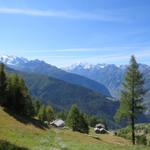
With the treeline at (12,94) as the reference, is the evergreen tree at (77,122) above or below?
below

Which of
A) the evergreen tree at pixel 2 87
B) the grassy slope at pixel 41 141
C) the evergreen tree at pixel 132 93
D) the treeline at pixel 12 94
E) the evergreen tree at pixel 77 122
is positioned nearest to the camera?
the grassy slope at pixel 41 141

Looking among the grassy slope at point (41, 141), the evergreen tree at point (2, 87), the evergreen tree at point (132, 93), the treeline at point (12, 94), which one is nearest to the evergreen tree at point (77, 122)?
the treeline at point (12, 94)

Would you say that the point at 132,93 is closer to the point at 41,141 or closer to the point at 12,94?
the point at 41,141

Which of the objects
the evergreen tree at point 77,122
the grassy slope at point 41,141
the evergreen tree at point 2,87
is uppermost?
the evergreen tree at point 2,87

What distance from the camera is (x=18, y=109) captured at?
3371 inches

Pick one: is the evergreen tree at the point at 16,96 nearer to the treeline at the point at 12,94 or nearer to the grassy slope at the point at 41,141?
the treeline at the point at 12,94

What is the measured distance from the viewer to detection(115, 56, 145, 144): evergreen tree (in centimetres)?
5588

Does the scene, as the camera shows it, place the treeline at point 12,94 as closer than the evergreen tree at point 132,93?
No

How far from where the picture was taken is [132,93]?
56312mm

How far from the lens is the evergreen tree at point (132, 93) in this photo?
5588cm

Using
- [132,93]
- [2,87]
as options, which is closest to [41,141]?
[132,93]

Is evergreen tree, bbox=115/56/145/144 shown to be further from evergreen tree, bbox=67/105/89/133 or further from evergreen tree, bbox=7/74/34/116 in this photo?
evergreen tree, bbox=67/105/89/133

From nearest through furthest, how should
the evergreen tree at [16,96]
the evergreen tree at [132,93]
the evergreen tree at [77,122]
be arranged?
the evergreen tree at [132,93] < the evergreen tree at [16,96] < the evergreen tree at [77,122]

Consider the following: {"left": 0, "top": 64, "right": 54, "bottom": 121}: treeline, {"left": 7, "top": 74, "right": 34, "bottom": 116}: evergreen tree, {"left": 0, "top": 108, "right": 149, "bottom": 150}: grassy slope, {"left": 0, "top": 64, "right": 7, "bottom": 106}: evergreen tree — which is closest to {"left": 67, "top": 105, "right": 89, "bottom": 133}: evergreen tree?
{"left": 7, "top": 74, "right": 34, "bottom": 116}: evergreen tree
